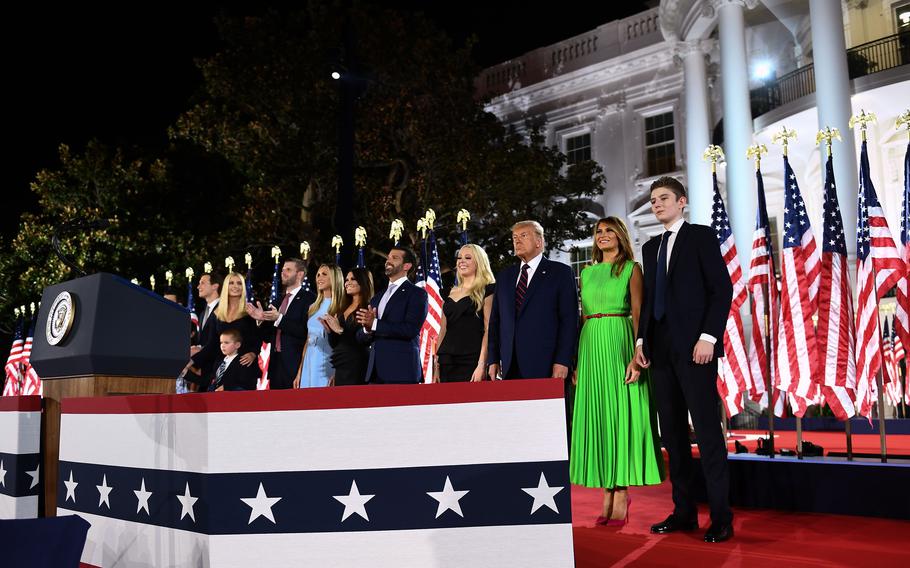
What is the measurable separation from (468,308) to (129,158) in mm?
17384

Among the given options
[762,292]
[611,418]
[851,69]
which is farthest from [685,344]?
[851,69]

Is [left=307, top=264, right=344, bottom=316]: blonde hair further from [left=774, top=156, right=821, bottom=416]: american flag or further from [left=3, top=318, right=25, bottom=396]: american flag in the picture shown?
[left=3, top=318, right=25, bottom=396]: american flag

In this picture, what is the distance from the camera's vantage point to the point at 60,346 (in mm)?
3592

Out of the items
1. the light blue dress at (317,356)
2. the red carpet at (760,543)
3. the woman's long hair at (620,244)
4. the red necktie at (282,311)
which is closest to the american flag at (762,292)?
the red carpet at (760,543)

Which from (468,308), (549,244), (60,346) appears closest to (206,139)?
(549,244)

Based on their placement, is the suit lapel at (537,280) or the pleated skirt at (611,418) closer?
the pleated skirt at (611,418)

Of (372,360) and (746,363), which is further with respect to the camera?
(746,363)

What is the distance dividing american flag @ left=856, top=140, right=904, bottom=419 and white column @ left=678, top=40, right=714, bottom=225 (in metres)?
11.4

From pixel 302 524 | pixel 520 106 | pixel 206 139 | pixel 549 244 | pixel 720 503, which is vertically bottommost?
pixel 720 503

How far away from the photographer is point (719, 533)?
146 inches

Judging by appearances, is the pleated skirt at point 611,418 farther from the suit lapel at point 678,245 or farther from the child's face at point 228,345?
the child's face at point 228,345

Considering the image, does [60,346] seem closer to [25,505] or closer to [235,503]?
[25,505]

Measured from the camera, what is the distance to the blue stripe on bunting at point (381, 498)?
228 cm

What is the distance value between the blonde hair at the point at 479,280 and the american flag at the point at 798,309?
229 centimetres
